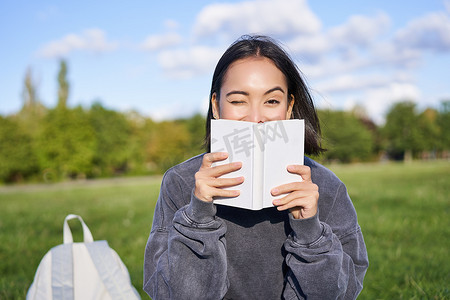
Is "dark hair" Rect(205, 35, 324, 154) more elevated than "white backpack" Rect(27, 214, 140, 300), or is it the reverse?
"dark hair" Rect(205, 35, 324, 154)

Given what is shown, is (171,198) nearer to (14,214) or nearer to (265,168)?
(265,168)

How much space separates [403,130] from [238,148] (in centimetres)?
6853

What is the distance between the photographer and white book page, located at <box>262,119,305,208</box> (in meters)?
1.63

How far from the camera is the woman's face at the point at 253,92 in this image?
1938 millimetres

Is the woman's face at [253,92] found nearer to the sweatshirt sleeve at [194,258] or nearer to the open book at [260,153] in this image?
the open book at [260,153]

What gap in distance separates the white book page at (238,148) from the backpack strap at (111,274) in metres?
1.06

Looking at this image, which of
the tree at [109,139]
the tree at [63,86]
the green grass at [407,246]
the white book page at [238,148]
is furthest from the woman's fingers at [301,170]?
the tree at [63,86]

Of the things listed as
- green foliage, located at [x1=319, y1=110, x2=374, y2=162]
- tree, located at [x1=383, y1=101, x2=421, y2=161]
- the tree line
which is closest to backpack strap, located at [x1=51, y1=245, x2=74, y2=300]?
the tree line

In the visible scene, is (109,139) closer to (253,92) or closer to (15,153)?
(15,153)

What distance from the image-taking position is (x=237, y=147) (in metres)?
1.66

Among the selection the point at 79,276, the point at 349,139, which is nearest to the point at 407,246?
the point at 79,276

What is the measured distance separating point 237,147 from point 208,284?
2.18 ft

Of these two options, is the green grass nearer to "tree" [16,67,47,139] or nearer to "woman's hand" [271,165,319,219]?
"woman's hand" [271,165,319,219]

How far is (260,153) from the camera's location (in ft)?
5.35
